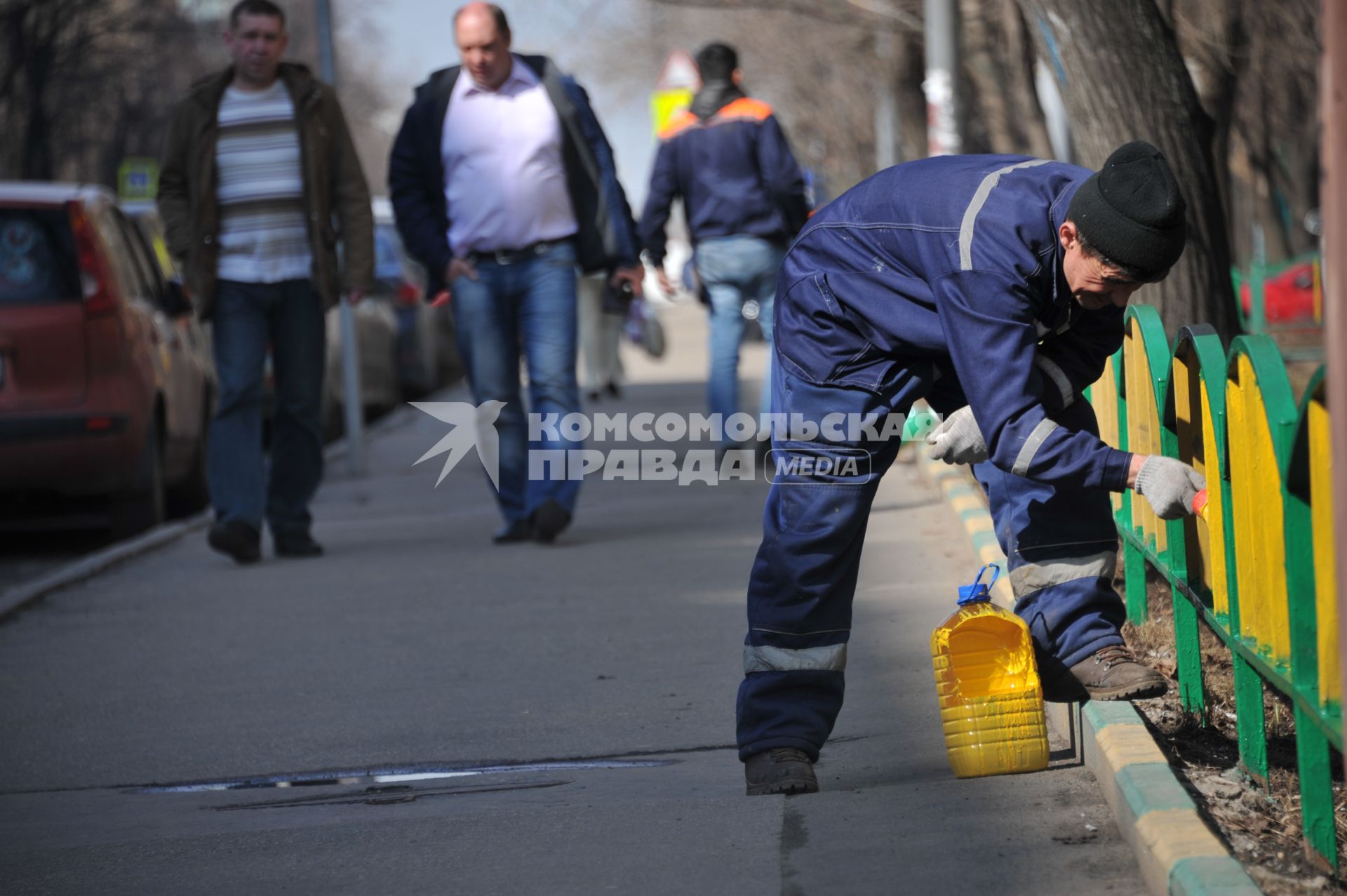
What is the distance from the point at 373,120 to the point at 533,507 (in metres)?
58.5

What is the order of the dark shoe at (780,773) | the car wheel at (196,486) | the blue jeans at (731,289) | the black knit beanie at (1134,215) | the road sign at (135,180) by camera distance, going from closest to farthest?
the black knit beanie at (1134,215), the dark shoe at (780,773), the blue jeans at (731,289), the car wheel at (196,486), the road sign at (135,180)

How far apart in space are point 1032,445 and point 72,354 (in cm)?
587

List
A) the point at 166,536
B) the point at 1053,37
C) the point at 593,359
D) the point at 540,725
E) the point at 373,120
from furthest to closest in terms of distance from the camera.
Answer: the point at 373,120 → the point at 593,359 → the point at 166,536 → the point at 1053,37 → the point at 540,725

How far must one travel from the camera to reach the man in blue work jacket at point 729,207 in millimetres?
9680

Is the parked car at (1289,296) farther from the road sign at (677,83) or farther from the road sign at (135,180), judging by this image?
the road sign at (135,180)

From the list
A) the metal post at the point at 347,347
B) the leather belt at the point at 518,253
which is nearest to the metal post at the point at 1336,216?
the leather belt at the point at 518,253

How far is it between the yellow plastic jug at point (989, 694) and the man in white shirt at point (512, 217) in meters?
3.69

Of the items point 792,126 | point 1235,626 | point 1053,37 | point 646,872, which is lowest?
point 646,872

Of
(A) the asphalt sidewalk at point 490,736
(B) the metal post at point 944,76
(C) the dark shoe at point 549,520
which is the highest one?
(B) the metal post at point 944,76

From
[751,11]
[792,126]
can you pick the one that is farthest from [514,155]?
[792,126]

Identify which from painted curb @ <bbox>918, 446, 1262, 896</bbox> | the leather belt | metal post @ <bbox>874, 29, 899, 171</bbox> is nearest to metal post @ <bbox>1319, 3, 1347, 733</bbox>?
painted curb @ <bbox>918, 446, 1262, 896</bbox>

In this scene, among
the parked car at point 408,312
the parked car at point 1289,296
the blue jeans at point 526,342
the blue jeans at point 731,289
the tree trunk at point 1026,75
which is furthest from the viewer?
the parked car at point 1289,296

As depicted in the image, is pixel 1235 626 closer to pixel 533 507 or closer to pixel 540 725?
pixel 540 725

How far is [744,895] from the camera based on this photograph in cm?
348
